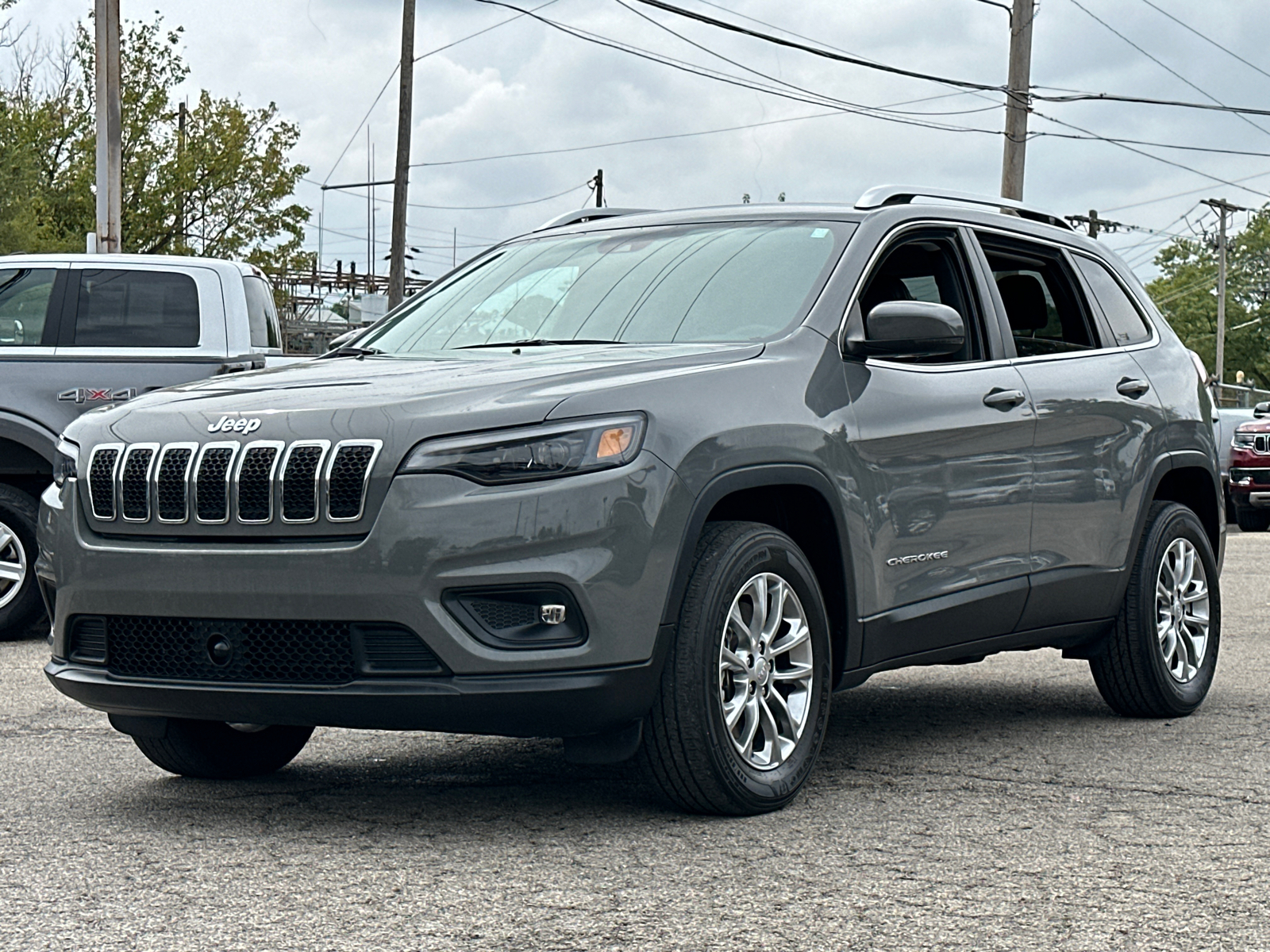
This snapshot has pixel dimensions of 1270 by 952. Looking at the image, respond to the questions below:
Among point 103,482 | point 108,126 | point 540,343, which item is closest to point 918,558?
point 540,343

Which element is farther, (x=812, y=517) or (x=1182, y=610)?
(x=1182, y=610)

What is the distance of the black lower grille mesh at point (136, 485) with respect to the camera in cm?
490

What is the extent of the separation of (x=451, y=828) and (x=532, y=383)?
1249 millimetres

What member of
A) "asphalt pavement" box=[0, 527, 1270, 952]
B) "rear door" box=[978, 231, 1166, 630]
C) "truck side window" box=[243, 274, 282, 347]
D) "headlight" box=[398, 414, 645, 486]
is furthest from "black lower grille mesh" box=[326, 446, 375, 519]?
"truck side window" box=[243, 274, 282, 347]

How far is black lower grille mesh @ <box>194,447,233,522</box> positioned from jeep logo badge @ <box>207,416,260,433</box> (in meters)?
0.06

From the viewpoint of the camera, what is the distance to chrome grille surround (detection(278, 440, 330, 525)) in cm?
464

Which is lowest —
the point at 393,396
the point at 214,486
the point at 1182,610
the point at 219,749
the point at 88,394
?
the point at 219,749

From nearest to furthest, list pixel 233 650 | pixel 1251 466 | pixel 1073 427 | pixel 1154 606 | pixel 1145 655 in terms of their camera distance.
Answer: pixel 233 650 < pixel 1073 427 < pixel 1145 655 < pixel 1154 606 < pixel 1251 466

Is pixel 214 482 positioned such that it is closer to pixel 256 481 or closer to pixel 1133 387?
pixel 256 481

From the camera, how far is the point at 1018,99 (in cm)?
2477

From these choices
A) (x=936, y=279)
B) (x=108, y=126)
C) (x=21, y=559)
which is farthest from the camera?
(x=108, y=126)

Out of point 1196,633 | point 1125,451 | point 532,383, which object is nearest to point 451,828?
point 532,383

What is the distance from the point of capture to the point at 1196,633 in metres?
7.41

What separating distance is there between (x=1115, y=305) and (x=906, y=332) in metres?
2.22
